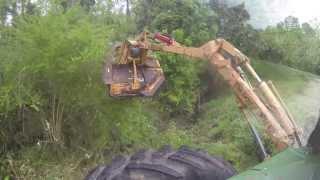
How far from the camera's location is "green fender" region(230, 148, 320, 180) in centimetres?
356

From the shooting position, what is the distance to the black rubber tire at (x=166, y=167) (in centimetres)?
521

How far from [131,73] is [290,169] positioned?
11.0 ft

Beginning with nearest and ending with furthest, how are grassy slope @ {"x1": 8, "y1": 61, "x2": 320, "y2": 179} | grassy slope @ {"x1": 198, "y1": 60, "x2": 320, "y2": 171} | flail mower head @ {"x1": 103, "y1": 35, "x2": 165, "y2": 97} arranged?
flail mower head @ {"x1": 103, "y1": 35, "x2": 165, "y2": 97} → grassy slope @ {"x1": 8, "y1": 61, "x2": 320, "y2": 179} → grassy slope @ {"x1": 198, "y1": 60, "x2": 320, "y2": 171}

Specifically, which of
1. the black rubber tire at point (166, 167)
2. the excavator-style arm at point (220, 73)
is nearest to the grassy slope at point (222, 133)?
the excavator-style arm at point (220, 73)

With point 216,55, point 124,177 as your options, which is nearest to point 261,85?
point 216,55

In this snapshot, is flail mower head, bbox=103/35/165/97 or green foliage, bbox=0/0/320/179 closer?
flail mower head, bbox=103/35/165/97

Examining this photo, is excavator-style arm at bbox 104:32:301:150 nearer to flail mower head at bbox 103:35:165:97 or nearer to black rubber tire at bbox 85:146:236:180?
flail mower head at bbox 103:35:165:97

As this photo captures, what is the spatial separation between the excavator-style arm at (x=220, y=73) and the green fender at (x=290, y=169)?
6.16 feet

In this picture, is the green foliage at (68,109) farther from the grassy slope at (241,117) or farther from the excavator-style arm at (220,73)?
the excavator-style arm at (220,73)

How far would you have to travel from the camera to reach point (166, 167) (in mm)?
5277

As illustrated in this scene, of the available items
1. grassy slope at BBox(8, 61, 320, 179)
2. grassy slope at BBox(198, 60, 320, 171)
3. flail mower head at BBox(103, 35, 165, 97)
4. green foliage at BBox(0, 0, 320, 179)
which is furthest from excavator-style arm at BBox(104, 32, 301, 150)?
grassy slope at BBox(198, 60, 320, 171)

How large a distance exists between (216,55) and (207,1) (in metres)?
11.2

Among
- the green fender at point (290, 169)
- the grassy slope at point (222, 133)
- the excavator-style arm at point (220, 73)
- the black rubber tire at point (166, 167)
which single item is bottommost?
the grassy slope at point (222, 133)

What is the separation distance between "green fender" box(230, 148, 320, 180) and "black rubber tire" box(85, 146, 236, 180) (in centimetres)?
155
